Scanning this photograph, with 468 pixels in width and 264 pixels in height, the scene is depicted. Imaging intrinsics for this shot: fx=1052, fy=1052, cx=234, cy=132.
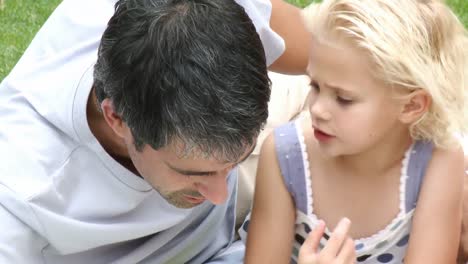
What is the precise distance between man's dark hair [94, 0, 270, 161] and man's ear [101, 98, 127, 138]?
33 millimetres

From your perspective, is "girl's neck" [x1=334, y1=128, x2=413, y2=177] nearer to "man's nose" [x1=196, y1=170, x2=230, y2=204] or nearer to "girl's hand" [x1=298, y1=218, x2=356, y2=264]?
"girl's hand" [x1=298, y1=218, x2=356, y2=264]

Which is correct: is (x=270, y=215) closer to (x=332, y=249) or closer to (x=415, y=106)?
(x=332, y=249)

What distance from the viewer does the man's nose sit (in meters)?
2.38

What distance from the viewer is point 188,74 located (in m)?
2.21

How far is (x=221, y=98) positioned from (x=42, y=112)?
1.90ft

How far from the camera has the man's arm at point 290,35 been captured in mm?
3025

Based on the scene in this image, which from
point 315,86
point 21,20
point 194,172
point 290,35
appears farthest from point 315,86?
point 21,20

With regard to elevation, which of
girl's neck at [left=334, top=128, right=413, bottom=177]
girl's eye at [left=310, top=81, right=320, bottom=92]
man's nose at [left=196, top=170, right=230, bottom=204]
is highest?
girl's eye at [left=310, top=81, right=320, bottom=92]

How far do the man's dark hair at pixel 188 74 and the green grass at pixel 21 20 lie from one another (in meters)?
2.55

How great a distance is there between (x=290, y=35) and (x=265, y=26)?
255 mm

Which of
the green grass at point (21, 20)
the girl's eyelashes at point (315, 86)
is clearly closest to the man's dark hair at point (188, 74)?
the girl's eyelashes at point (315, 86)

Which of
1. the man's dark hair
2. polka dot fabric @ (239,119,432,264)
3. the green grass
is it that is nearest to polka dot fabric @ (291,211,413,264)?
polka dot fabric @ (239,119,432,264)

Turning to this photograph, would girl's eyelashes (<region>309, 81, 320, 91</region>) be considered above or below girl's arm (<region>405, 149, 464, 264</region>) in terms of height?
above

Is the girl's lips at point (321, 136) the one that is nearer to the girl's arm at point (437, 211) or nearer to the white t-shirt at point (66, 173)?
the girl's arm at point (437, 211)
